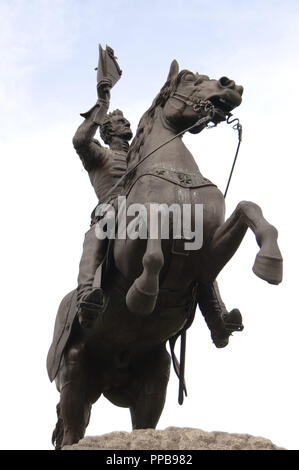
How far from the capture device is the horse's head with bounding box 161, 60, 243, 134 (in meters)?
10.5

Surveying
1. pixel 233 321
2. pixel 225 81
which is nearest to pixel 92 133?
pixel 225 81

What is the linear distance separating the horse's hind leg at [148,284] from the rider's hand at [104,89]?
2.55 m

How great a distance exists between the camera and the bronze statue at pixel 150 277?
9.97 meters

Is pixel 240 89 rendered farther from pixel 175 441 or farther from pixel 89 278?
pixel 175 441

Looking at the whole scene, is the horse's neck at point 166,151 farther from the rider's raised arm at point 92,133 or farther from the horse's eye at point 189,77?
the rider's raised arm at point 92,133

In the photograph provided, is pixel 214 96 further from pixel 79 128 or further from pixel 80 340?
pixel 80 340

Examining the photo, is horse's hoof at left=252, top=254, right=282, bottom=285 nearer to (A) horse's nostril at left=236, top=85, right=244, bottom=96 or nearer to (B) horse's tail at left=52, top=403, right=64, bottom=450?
(A) horse's nostril at left=236, top=85, right=244, bottom=96

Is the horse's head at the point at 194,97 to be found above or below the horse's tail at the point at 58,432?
above

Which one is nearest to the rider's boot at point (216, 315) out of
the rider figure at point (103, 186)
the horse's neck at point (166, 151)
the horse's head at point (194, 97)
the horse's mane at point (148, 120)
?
the rider figure at point (103, 186)

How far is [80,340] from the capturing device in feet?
35.9

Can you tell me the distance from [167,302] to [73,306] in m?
1.13

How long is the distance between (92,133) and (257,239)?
2.89 m
